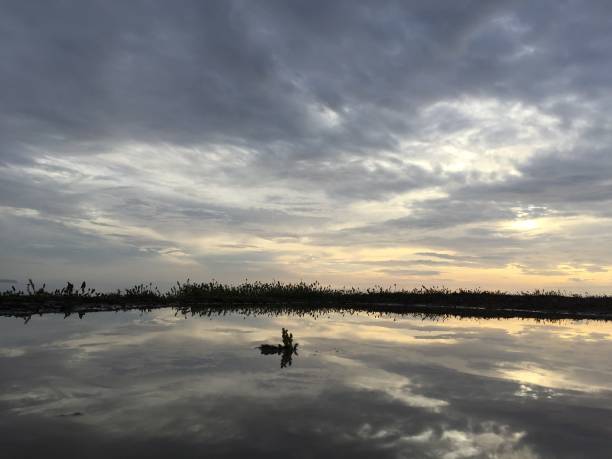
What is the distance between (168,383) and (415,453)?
17.6 feet

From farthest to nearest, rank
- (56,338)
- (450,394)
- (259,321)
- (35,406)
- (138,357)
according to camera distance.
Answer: (259,321) < (56,338) < (138,357) < (450,394) < (35,406)

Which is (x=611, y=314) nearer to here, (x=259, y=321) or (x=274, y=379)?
(x=259, y=321)

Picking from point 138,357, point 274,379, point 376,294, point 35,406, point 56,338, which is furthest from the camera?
point 376,294

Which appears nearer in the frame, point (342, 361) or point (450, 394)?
point (450, 394)

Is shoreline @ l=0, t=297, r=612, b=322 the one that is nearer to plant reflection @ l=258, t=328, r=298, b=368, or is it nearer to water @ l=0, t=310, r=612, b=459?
water @ l=0, t=310, r=612, b=459

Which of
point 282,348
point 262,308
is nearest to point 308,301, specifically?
point 262,308

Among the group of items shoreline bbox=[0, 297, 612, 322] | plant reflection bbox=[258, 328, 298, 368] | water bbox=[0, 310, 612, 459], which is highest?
shoreline bbox=[0, 297, 612, 322]

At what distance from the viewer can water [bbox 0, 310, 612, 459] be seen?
6570 millimetres

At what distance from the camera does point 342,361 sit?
12578mm

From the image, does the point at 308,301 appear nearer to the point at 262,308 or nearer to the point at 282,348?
the point at 262,308

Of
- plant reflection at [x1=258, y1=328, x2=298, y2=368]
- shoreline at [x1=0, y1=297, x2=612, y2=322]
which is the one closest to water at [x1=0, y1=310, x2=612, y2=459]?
plant reflection at [x1=258, y1=328, x2=298, y2=368]

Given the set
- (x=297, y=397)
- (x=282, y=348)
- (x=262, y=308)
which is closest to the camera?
(x=297, y=397)

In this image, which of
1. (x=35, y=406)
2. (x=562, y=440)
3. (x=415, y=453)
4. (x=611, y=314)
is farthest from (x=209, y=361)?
(x=611, y=314)

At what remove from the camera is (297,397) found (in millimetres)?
8828
